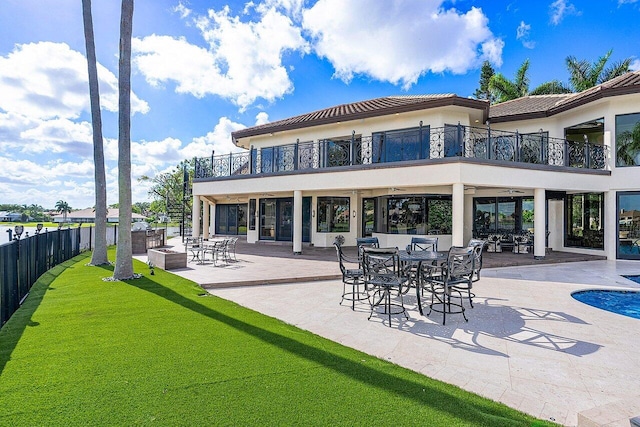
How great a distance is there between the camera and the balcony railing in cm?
1335

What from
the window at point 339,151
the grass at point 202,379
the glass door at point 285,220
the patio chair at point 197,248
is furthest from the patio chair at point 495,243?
the grass at point 202,379

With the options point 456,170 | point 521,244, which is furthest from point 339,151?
point 521,244

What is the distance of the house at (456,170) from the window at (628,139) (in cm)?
3

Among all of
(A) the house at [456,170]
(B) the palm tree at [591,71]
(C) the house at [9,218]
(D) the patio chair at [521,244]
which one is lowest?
(D) the patio chair at [521,244]

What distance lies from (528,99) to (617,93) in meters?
7.05

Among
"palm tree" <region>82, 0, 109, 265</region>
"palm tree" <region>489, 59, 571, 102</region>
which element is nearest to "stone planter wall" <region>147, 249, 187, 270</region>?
"palm tree" <region>82, 0, 109, 265</region>

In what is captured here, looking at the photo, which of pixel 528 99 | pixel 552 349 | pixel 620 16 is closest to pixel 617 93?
pixel 528 99

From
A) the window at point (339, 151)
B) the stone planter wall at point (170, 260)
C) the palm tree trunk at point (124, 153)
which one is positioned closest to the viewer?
the palm tree trunk at point (124, 153)

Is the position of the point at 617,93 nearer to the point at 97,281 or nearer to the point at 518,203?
the point at 518,203

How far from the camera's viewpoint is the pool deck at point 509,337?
3.31m

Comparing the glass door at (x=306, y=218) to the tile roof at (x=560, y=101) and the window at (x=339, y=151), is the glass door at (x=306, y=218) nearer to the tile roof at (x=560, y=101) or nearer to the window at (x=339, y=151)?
the window at (x=339, y=151)

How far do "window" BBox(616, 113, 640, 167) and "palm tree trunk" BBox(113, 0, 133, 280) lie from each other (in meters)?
17.9

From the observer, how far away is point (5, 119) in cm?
1797

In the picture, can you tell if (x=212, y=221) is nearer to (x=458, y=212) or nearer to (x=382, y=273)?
(x=458, y=212)
